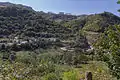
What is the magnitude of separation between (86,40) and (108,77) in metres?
34.0

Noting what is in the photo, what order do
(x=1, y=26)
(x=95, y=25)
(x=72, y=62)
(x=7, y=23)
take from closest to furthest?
(x=72, y=62) → (x=1, y=26) → (x=7, y=23) → (x=95, y=25)

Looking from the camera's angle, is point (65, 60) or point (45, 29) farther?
point (45, 29)

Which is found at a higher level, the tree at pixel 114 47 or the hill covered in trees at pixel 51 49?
the tree at pixel 114 47

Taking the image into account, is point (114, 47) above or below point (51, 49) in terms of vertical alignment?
above

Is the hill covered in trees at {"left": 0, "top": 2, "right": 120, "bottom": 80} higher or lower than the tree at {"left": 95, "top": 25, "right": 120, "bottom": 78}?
lower

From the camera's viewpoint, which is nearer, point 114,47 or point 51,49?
point 114,47

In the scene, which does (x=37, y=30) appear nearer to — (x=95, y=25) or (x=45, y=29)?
(x=45, y=29)

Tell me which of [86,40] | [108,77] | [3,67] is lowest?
[86,40]

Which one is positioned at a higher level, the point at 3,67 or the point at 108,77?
Answer: the point at 3,67

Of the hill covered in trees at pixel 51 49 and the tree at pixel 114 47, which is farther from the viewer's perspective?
the hill covered in trees at pixel 51 49

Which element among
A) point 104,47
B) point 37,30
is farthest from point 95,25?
point 104,47

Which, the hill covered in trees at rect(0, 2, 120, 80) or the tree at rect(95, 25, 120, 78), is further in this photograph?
the hill covered in trees at rect(0, 2, 120, 80)

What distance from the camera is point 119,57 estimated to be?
6816 millimetres

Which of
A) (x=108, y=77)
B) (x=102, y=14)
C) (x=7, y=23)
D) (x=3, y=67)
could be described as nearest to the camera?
(x=3, y=67)
